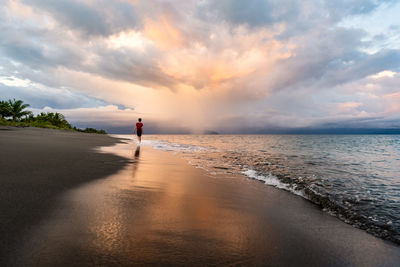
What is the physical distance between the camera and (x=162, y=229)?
117 inches

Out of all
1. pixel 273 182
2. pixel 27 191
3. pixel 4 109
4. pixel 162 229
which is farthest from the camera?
pixel 4 109

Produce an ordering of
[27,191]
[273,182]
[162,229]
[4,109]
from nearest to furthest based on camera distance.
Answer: [162,229]
[27,191]
[273,182]
[4,109]

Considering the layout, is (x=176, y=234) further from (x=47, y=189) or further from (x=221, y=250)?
(x=47, y=189)

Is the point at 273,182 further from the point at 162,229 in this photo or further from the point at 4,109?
the point at 4,109

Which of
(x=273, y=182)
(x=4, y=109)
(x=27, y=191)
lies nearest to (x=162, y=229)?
(x=27, y=191)

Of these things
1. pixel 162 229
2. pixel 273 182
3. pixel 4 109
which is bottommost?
pixel 273 182

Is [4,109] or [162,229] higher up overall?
[4,109]

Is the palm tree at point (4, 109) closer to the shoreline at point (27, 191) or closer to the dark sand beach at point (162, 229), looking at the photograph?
the shoreline at point (27, 191)

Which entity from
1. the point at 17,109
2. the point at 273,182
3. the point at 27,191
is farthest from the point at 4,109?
the point at 273,182

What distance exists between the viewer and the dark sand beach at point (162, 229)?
7.46ft

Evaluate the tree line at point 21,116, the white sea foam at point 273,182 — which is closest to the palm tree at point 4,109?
the tree line at point 21,116

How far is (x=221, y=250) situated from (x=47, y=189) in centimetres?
409

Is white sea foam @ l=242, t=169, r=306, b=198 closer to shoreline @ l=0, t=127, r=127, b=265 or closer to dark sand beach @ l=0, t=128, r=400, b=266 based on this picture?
dark sand beach @ l=0, t=128, r=400, b=266

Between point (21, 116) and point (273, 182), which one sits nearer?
point (273, 182)
